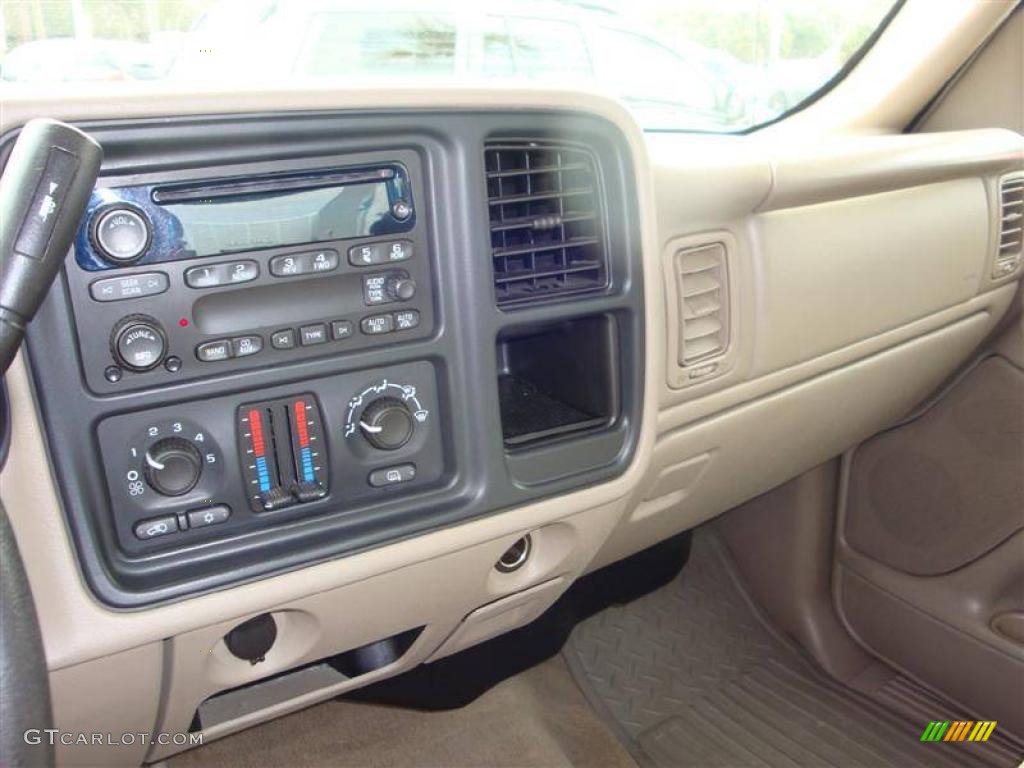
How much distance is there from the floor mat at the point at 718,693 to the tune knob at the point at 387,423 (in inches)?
40.1

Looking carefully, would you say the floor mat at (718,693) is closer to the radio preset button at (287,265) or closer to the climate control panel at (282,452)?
the climate control panel at (282,452)

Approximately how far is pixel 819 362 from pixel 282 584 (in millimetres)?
879

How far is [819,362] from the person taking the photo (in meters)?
1.36

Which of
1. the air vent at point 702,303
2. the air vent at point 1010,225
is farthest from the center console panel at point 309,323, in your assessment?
the air vent at point 1010,225

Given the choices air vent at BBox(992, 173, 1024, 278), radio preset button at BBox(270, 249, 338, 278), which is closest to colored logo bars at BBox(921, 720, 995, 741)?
air vent at BBox(992, 173, 1024, 278)

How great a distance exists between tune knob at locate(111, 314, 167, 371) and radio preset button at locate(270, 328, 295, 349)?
91 millimetres

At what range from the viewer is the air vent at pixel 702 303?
1118 mm

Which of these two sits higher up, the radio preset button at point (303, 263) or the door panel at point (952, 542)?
the radio preset button at point (303, 263)

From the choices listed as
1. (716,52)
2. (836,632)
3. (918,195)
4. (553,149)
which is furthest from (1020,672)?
(553,149)

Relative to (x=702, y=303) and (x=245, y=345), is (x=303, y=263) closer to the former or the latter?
(x=245, y=345)

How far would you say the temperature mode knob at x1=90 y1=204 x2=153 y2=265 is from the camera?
71cm

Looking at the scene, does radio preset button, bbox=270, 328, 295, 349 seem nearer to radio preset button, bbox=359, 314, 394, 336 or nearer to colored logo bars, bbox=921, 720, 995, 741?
radio preset button, bbox=359, 314, 394, 336

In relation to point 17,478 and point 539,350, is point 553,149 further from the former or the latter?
point 17,478

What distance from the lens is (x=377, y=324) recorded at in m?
0.85
